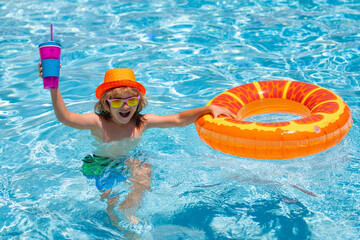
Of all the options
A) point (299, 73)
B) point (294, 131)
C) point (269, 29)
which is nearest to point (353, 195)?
point (294, 131)

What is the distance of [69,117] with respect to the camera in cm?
380

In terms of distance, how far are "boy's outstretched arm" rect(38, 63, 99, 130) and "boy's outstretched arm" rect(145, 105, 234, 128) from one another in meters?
0.53

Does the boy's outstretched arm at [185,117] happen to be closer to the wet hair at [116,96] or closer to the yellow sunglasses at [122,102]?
the wet hair at [116,96]

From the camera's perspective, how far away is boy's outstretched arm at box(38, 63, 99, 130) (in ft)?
11.8

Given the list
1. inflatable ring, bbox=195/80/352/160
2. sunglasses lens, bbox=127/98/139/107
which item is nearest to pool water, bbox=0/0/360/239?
inflatable ring, bbox=195/80/352/160

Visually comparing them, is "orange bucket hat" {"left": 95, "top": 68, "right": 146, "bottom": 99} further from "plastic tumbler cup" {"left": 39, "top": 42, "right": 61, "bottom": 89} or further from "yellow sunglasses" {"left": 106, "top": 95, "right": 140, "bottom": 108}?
"plastic tumbler cup" {"left": 39, "top": 42, "right": 61, "bottom": 89}

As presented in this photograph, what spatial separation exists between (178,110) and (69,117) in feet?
6.49

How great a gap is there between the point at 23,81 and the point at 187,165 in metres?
3.18

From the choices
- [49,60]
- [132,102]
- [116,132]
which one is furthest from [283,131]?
[49,60]

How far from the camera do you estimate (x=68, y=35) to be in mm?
7973

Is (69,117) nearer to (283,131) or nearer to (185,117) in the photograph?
(185,117)

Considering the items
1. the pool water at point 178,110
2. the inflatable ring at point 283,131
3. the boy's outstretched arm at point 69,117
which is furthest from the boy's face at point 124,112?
the inflatable ring at point 283,131

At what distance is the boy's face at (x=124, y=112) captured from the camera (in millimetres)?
3930

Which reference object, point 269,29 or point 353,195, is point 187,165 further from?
point 269,29
